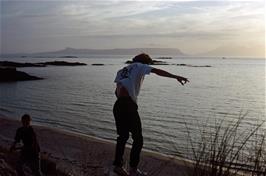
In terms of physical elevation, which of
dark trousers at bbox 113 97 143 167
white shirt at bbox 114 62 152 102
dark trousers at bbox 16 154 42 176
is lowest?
dark trousers at bbox 16 154 42 176

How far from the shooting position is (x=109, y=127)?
23.5m

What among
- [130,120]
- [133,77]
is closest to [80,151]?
[130,120]

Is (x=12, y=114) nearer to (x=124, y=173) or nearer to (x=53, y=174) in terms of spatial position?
(x=53, y=174)

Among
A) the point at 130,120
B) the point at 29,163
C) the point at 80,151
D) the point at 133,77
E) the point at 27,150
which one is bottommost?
the point at 80,151

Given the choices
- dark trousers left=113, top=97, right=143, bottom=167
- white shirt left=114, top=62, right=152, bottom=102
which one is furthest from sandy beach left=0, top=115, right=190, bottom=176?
white shirt left=114, top=62, right=152, bottom=102

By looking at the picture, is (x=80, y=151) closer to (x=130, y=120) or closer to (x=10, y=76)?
(x=130, y=120)

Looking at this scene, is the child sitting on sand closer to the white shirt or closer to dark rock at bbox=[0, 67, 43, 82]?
the white shirt

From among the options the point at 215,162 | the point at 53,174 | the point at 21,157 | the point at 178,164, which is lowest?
the point at 178,164

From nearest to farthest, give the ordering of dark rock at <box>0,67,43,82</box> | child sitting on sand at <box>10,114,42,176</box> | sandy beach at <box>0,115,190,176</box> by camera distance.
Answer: child sitting on sand at <box>10,114,42,176</box>
sandy beach at <box>0,115,190,176</box>
dark rock at <box>0,67,43,82</box>

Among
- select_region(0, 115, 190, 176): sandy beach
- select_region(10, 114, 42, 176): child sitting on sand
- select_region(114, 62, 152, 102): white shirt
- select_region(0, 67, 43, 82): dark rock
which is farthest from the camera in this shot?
select_region(0, 67, 43, 82): dark rock

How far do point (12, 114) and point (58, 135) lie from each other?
10.6 meters

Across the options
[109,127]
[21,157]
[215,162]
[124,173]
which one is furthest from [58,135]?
[215,162]

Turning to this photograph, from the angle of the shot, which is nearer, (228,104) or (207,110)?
(207,110)

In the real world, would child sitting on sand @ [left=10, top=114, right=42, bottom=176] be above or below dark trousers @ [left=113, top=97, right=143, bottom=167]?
below
